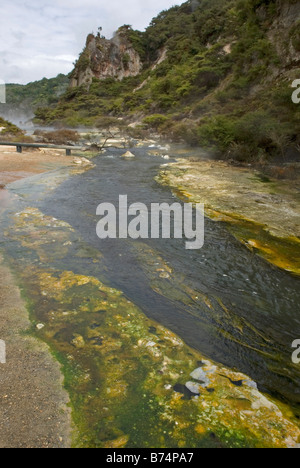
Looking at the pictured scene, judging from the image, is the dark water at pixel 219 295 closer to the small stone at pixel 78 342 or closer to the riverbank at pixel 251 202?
the riverbank at pixel 251 202

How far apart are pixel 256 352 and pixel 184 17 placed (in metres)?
96.7

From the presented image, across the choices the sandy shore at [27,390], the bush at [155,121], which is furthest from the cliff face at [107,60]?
the sandy shore at [27,390]

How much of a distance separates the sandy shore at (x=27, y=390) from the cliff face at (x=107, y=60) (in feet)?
307

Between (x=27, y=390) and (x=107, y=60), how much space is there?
97506 mm

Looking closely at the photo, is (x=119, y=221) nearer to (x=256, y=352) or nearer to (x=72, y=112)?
(x=256, y=352)

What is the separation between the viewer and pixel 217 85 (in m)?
43.1

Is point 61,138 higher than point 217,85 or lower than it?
lower

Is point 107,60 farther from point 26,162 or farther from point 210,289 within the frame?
point 210,289

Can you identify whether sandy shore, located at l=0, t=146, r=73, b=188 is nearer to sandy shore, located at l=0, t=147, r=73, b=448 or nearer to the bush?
sandy shore, located at l=0, t=147, r=73, b=448

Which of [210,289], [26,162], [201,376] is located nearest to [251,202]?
[210,289]

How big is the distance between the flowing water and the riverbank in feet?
1.59

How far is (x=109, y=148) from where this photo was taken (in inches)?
1133

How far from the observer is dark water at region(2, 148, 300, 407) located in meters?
3.93
